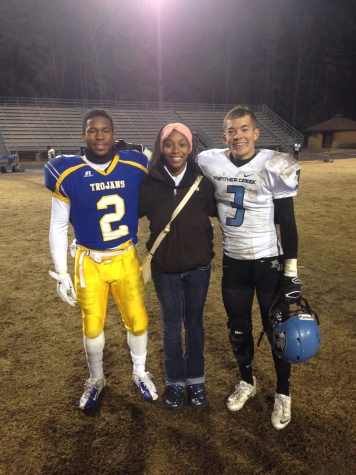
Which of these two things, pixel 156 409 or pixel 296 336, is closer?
pixel 296 336

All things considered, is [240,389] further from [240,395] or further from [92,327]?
[92,327]

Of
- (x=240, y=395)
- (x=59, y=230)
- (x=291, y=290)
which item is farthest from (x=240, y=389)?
(x=59, y=230)

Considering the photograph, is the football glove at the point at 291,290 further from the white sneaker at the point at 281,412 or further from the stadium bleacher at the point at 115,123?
the stadium bleacher at the point at 115,123

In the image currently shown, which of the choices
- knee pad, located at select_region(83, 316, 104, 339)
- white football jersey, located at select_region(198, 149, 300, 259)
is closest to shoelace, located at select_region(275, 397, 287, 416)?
white football jersey, located at select_region(198, 149, 300, 259)

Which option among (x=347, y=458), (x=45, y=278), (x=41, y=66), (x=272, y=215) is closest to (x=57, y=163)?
(x=272, y=215)

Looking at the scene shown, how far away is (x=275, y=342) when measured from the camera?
98.9 inches

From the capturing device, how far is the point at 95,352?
288cm

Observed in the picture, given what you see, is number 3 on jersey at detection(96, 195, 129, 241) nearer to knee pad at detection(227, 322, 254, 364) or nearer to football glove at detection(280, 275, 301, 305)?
knee pad at detection(227, 322, 254, 364)

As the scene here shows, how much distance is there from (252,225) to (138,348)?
4.58 feet

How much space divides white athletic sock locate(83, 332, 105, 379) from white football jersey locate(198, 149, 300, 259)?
124 cm

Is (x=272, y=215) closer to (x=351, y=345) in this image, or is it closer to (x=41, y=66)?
(x=351, y=345)

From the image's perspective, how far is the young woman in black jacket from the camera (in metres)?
2.64

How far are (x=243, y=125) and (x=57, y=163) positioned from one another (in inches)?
54.7

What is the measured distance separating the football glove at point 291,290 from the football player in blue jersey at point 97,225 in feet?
3.64
